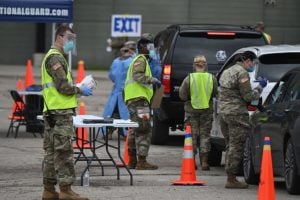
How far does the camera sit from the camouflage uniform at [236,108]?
13.1 m

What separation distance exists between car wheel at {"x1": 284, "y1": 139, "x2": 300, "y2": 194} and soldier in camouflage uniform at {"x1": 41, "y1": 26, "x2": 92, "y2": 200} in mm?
2399

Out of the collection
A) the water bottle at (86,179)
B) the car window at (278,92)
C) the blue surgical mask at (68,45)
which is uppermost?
the blue surgical mask at (68,45)

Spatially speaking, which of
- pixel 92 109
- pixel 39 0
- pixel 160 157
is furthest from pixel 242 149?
pixel 92 109

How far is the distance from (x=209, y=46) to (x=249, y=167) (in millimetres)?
4976

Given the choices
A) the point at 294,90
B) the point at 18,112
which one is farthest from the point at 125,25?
the point at 294,90

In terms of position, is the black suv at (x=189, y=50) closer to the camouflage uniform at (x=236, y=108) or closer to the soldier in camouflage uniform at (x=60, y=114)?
the camouflage uniform at (x=236, y=108)

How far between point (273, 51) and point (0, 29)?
3087cm

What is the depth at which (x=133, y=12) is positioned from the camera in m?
44.1

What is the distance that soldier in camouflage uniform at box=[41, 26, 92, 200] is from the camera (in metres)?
11.4

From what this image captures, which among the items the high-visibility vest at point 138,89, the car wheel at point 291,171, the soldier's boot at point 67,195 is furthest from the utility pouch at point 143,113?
the soldier's boot at point 67,195

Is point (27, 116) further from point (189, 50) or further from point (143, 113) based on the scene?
point (143, 113)

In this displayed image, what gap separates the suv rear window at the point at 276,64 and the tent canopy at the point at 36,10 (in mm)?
7007

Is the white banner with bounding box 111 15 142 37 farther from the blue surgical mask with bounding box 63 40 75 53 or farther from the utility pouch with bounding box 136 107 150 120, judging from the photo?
the blue surgical mask with bounding box 63 40 75 53

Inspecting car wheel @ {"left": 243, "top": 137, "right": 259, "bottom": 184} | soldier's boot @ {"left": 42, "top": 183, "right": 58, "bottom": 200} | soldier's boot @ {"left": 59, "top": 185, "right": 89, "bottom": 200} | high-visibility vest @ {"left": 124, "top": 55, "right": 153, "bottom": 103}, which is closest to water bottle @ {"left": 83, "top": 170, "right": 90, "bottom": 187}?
soldier's boot @ {"left": 42, "top": 183, "right": 58, "bottom": 200}
